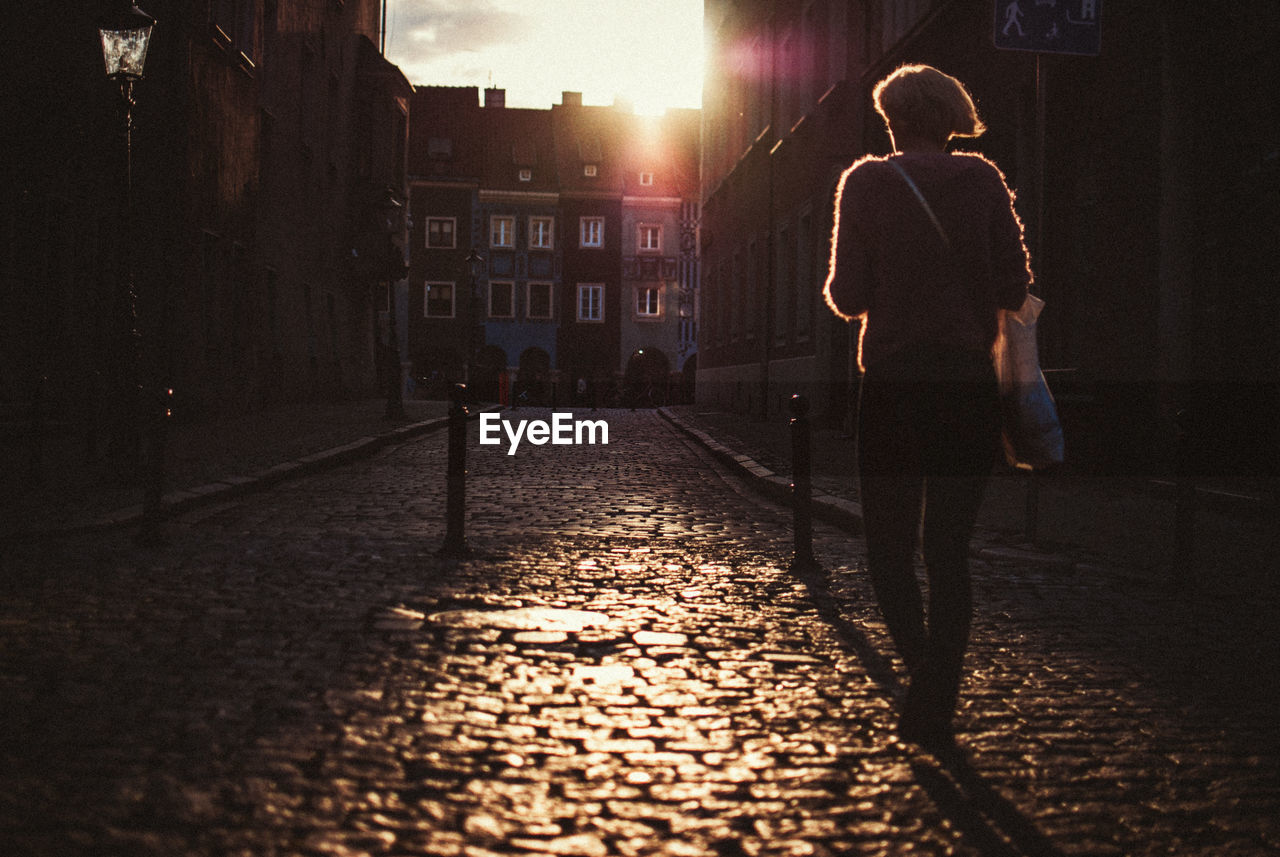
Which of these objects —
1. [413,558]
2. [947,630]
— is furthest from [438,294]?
[947,630]

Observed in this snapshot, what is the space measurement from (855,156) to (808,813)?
17.9 metres

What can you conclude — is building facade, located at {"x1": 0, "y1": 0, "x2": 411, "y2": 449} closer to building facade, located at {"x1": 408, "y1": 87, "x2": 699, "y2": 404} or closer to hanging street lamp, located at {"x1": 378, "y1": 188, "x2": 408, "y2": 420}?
hanging street lamp, located at {"x1": 378, "y1": 188, "x2": 408, "y2": 420}

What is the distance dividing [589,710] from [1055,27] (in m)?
5.49

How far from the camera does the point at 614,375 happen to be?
67.3 metres

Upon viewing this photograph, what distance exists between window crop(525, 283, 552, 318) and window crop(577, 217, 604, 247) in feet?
9.26

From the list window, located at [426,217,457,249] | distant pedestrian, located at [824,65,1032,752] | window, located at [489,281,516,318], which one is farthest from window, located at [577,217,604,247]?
distant pedestrian, located at [824,65,1032,752]

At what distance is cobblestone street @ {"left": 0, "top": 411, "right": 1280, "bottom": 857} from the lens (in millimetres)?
3312

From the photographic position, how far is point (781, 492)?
11859mm

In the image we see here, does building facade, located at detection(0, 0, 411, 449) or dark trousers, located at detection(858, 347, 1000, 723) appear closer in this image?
dark trousers, located at detection(858, 347, 1000, 723)

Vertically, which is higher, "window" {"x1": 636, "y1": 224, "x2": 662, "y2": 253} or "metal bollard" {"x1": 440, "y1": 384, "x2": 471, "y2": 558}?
"window" {"x1": 636, "y1": 224, "x2": 662, "y2": 253}

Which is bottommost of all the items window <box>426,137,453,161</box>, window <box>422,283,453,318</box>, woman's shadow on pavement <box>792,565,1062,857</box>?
woman's shadow on pavement <box>792,565,1062,857</box>

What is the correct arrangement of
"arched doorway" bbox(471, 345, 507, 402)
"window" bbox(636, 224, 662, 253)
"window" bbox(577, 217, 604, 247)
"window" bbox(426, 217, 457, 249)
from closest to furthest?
"arched doorway" bbox(471, 345, 507, 402), "window" bbox(426, 217, 457, 249), "window" bbox(577, 217, 604, 247), "window" bbox(636, 224, 662, 253)

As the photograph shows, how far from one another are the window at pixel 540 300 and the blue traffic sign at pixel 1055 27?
5999 cm

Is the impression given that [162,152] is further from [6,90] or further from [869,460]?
[869,460]
